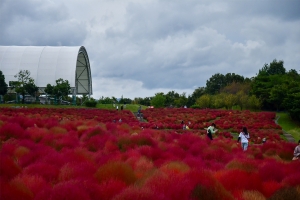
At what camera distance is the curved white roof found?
235 ft

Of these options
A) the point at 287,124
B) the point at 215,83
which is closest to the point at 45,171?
the point at 287,124

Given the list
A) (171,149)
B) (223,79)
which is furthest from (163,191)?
(223,79)

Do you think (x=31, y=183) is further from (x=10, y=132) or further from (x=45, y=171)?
(x=10, y=132)

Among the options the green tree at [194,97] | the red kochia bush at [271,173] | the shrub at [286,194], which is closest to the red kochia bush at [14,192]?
the shrub at [286,194]

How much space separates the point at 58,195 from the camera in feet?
12.0

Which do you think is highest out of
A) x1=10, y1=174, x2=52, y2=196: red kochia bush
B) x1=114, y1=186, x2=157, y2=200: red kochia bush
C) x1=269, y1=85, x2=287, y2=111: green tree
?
x1=269, y1=85, x2=287, y2=111: green tree

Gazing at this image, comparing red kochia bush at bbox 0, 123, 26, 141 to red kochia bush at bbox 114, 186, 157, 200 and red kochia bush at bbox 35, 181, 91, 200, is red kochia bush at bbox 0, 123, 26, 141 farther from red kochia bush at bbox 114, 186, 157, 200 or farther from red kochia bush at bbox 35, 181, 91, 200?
red kochia bush at bbox 114, 186, 157, 200

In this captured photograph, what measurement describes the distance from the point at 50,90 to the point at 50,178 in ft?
195

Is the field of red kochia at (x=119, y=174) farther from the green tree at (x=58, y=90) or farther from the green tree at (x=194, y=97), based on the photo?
the green tree at (x=194, y=97)

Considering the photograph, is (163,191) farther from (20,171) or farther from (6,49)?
(6,49)

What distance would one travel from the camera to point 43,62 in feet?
242

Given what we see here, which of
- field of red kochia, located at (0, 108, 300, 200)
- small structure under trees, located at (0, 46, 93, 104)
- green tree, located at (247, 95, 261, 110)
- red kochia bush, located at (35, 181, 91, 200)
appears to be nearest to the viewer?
red kochia bush, located at (35, 181, 91, 200)

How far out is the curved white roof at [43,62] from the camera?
71625 mm

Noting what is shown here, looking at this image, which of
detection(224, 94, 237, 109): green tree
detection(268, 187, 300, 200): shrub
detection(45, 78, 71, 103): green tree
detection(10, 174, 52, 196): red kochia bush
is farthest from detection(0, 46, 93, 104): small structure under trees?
detection(268, 187, 300, 200): shrub
